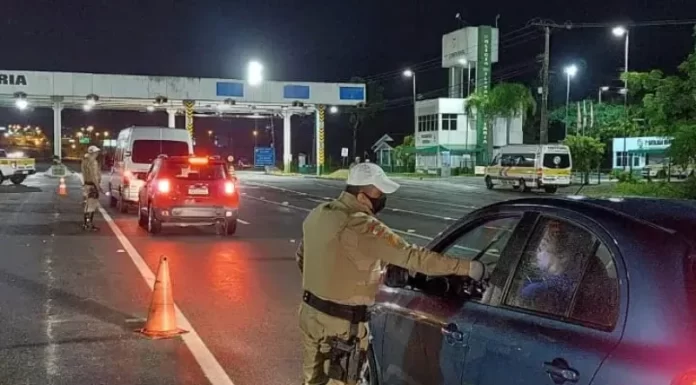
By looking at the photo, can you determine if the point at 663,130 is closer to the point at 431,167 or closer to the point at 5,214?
the point at 5,214

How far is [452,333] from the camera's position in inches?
158

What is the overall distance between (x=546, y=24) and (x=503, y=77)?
4989 centimetres

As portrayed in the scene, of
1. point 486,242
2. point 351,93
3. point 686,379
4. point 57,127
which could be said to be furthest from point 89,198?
point 57,127

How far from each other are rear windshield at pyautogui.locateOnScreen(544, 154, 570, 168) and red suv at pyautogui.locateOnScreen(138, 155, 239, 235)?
89.3 ft

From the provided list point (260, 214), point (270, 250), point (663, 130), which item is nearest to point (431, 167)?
point (663, 130)

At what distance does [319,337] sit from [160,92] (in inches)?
2108

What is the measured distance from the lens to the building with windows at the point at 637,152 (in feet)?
205

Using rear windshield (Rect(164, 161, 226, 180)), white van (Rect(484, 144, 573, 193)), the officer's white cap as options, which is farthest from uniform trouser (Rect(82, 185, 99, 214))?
white van (Rect(484, 144, 573, 193))

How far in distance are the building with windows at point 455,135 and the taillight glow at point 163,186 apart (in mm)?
55743

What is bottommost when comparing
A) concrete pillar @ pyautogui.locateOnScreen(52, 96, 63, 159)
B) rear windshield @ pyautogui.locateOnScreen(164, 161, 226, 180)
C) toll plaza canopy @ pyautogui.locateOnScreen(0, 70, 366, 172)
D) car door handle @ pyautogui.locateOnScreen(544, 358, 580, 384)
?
car door handle @ pyautogui.locateOnScreen(544, 358, 580, 384)

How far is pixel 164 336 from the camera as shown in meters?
8.11

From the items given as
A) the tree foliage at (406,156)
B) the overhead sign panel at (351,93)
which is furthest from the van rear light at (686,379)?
the tree foliage at (406,156)

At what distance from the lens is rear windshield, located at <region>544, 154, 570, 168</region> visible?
42.2 m

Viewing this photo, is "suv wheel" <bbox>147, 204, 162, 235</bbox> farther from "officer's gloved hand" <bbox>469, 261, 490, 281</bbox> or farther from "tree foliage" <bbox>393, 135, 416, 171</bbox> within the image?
"tree foliage" <bbox>393, 135, 416, 171</bbox>
